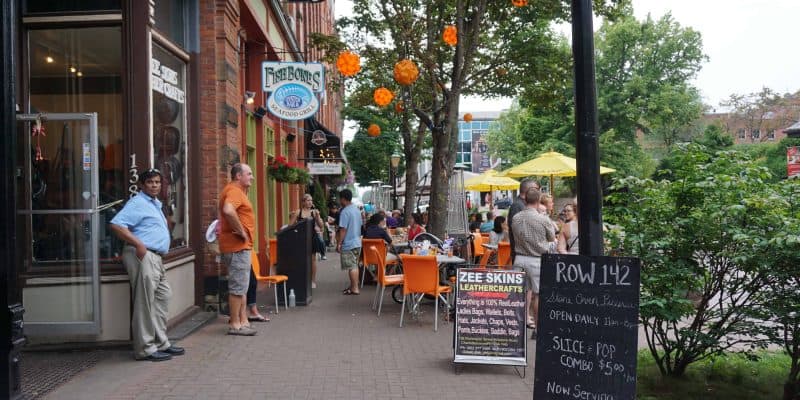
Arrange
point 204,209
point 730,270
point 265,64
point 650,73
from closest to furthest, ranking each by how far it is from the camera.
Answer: point 730,270 < point 204,209 < point 265,64 < point 650,73

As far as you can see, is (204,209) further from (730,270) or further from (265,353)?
(730,270)

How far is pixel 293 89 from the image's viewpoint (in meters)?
11.8

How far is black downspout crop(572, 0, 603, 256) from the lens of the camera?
4.70 metres

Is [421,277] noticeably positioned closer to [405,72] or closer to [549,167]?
[405,72]

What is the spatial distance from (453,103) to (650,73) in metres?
31.9

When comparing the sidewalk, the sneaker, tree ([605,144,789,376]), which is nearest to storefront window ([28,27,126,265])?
the sidewalk

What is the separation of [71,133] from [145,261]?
157cm

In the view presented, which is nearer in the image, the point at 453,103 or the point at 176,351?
the point at 176,351

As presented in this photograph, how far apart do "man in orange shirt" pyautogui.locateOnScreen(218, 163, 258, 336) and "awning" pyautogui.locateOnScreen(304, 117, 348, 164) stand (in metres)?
12.5

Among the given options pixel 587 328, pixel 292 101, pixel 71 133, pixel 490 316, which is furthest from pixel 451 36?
pixel 587 328

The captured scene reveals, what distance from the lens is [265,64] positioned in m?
11.6

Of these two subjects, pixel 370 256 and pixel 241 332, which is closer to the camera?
pixel 241 332

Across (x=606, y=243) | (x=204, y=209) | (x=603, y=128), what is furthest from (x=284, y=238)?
(x=603, y=128)

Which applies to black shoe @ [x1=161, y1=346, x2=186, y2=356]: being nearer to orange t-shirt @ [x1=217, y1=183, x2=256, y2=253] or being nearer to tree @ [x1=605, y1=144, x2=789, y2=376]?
orange t-shirt @ [x1=217, y1=183, x2=256, y2=253]
